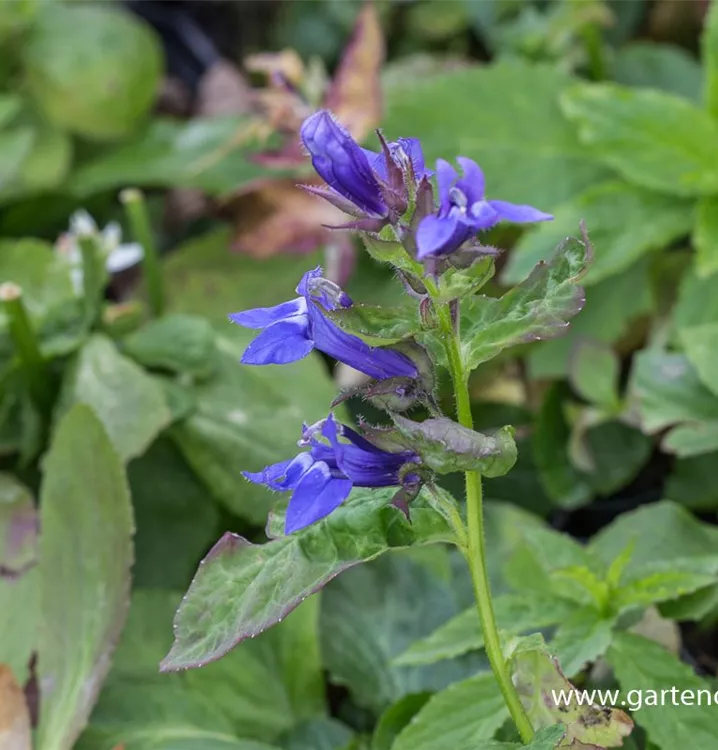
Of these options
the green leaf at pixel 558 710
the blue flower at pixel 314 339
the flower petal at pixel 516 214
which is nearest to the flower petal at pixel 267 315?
the blue flower at pixel 314 339

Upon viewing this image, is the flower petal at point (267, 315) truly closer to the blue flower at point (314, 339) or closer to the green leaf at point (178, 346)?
the blue flower at point (314, 339)

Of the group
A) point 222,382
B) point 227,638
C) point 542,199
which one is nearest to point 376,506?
point 227,638

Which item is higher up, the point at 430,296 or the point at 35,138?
the point at 430,296

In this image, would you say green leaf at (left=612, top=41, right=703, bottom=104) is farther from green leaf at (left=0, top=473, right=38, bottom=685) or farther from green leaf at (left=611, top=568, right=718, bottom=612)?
green leaf at (left=0, top=473, right=38, bottom=685)

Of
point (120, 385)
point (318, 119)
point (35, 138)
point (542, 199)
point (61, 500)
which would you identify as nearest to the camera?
point (318, 119)

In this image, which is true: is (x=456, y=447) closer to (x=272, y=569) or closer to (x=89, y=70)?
(x=272, y=569)

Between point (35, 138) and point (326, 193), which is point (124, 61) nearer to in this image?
point (35, 138)

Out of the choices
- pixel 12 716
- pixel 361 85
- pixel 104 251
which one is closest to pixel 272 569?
pixel 12 716
